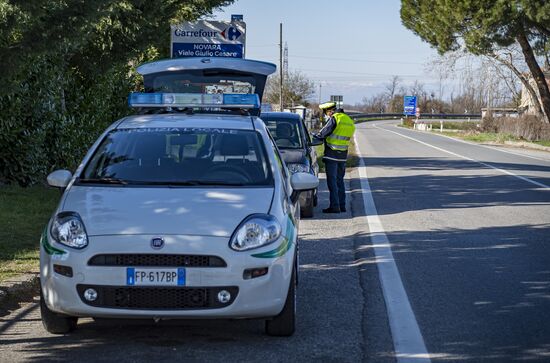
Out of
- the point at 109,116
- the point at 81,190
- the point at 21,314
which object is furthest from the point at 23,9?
the point at 109,116

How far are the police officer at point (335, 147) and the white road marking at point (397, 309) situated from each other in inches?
86.0

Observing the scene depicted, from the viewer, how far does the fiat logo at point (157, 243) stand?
5.77m

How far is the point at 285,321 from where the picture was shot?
20.4ft

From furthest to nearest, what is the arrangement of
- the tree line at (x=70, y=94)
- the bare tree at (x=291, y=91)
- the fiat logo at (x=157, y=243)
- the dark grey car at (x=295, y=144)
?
the bare tree at (x=291, y=91) < the tree line at (x=70, y=94) < the dark grey car at (x=295, y=144) < the fiat logo at (x=157, y=243)

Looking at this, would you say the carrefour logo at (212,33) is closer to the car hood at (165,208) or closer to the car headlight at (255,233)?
the car hood at (165,208)

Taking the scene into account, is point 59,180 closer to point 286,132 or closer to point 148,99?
point 148,99

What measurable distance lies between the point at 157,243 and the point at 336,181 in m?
→ 8.82

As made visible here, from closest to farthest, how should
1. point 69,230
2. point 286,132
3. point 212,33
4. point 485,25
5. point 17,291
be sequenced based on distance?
point 69,230 → point 17,291 → point 286,132 → point 212,33 → point 485,25

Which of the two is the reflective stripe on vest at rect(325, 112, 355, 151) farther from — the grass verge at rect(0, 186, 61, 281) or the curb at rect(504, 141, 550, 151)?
the curb at rect(504, 141, 550, 151)

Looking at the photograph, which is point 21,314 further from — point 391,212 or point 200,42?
point 200,42

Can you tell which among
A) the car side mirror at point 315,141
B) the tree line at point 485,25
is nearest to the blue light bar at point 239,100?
the car side mirror at point 315,141

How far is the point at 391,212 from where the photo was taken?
47.2 feet

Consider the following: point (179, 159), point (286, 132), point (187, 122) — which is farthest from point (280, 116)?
point (179, 159)

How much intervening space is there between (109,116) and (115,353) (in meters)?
13.7
